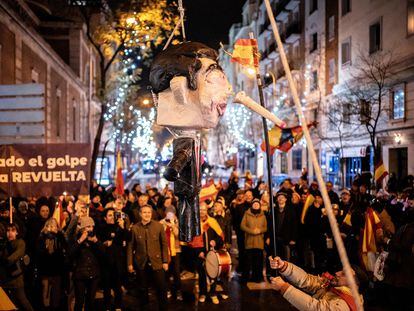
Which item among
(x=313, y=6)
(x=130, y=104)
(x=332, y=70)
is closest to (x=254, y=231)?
(x=130, y=104)

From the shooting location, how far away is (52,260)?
7711mm

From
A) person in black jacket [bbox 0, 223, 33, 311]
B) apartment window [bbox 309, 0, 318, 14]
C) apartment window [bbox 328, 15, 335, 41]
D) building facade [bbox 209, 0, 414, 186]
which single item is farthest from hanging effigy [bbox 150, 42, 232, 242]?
apartment window [bbox 309, 0, 318, 14]

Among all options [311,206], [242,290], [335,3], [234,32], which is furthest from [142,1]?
[234,32]

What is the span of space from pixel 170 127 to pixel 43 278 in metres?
5.44

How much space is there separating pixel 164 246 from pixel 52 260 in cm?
190

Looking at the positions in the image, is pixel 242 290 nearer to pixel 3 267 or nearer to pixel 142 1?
pixel 3 267

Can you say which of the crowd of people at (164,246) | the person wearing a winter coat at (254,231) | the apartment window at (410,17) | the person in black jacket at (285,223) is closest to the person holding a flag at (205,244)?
the crowd of people at (164,246)

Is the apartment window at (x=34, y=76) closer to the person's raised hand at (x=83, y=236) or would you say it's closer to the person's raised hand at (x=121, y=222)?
the person's raised hand at (x=121, y=222)

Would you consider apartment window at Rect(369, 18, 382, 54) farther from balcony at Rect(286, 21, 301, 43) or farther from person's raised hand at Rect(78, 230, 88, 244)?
person's raised hand at Rect(78, 230, 88, 244)

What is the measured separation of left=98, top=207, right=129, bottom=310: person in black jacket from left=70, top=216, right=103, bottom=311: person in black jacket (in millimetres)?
A: 379

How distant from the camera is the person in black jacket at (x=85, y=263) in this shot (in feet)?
24.3

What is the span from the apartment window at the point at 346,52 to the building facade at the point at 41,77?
15.9 m

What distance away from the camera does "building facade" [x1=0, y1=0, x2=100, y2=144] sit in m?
9.57

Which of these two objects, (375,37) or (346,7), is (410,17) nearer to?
(375,37)
